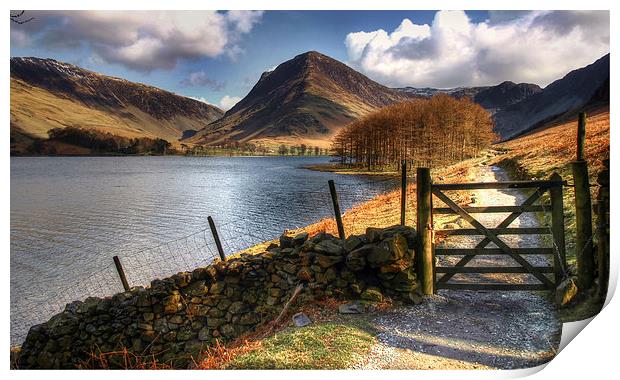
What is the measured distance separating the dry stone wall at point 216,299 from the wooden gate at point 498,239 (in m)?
0.33

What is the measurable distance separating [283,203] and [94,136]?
71.2 feet

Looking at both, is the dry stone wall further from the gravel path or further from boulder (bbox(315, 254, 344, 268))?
the gravel path

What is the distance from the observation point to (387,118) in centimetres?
6950

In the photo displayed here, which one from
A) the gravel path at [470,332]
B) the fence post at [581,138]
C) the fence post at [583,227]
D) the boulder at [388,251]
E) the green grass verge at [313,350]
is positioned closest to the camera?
the gravel path at [470,332]

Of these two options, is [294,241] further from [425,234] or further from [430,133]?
[430,133]

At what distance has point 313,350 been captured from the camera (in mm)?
5770

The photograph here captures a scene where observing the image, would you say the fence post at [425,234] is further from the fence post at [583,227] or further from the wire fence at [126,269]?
the wire fence at [126,269]

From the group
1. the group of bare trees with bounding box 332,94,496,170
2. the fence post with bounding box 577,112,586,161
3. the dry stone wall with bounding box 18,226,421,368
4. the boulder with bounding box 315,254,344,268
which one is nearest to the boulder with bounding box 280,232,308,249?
the dry stone wall with bounding box 18,226,421,368

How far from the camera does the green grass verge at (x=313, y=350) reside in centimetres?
562

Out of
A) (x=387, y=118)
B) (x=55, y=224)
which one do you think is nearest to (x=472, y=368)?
(x=55, y=224)

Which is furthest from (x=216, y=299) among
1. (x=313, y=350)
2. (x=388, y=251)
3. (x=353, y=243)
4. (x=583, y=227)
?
(x=583, y=227)

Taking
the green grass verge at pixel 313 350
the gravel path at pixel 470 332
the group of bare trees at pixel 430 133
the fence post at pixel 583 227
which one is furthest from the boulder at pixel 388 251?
the group of bare trees at pixel 430 133

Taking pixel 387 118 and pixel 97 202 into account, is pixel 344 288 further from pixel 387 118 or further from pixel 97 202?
pixel 387 118

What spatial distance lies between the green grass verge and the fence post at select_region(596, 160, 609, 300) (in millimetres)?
3943
